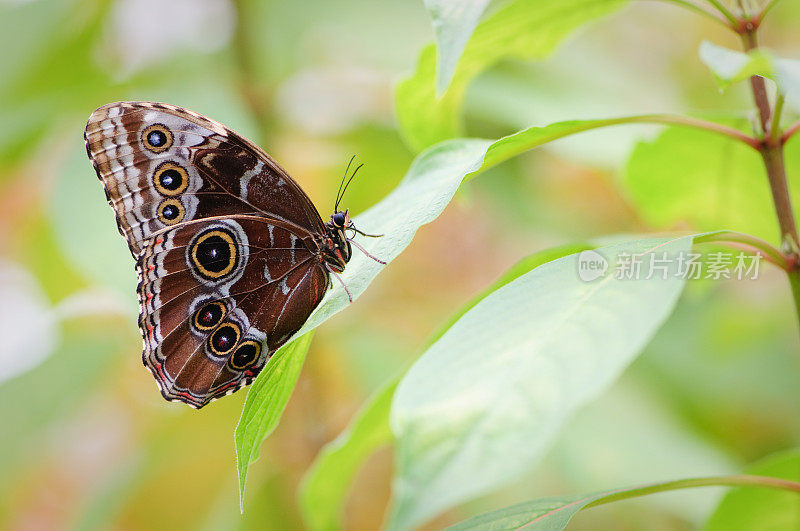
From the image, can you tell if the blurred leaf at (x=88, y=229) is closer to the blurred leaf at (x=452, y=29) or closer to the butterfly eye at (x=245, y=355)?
the butterfly eye at (x=245, y=355)

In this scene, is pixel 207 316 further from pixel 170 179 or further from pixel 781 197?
pixel 781 197

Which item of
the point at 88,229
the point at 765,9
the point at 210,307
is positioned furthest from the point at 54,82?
the point at 765,9

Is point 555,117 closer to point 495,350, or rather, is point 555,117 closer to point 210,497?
point 495,350

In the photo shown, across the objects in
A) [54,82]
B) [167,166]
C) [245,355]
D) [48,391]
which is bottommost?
[48,391]

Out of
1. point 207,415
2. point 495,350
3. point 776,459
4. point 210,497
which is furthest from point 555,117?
point 210,497

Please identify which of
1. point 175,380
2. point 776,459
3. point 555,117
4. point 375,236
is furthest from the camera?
point 555,117

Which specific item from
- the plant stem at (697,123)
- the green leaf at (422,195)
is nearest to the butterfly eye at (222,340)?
the green leaf at (422,195)
